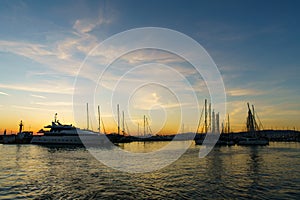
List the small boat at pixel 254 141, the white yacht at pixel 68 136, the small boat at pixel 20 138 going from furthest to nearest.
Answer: the small boat at pixel 20 138 < the small boat at pixel 254 141 < the white yacht at pixel 68 136

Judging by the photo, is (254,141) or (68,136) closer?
(68,136)

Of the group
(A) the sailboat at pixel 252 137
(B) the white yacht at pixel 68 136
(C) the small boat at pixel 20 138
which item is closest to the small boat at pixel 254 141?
(A) the sailboat at pixel 252 137

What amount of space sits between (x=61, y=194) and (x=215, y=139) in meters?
105

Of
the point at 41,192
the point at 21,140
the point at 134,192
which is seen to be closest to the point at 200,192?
the point at 134,192

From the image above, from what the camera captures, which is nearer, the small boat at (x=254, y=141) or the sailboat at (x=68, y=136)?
the sailboat at (x=68, y=136)

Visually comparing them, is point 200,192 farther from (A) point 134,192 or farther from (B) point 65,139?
(B) point 65,139

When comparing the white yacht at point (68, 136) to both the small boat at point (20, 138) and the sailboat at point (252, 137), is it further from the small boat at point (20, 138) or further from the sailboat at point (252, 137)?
the sailboat at point (252, 137)

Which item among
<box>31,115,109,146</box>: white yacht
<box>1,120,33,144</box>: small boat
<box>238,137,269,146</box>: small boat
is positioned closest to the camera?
<box>31,115,109,146</box>: white yacht

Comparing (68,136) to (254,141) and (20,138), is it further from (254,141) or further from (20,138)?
(254,141)

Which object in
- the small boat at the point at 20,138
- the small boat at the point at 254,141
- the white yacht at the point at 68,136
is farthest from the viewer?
the small boat at the point at 20,138

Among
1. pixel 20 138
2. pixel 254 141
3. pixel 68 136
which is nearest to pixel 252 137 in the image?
pixel 254 141

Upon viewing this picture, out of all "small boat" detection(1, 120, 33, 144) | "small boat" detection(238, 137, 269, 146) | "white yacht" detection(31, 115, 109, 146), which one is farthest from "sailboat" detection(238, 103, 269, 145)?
"small boat" detection(1, 120, 33, 144)

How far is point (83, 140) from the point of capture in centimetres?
11000

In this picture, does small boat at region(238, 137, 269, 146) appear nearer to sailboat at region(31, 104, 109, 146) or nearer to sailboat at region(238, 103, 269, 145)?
sailboat at region(238, 103, 269, 145)
